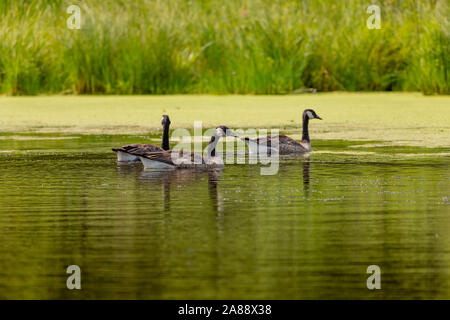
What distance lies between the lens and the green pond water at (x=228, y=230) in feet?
17.2

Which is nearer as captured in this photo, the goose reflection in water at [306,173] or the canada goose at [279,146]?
the goose reflection in water at [306,173]

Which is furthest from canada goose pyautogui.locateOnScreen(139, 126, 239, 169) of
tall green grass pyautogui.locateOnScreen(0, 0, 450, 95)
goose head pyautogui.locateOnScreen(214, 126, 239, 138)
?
tall green grass pyautogui.locateOnScreen(0, 0, 450, 95)

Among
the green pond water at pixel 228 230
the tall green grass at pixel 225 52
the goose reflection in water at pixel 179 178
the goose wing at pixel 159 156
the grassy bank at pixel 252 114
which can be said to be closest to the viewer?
the green pond water at pixel 228 230

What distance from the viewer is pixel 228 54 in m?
21.1

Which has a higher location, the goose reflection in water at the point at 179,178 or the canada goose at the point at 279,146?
the canada goose at the point at 279,146

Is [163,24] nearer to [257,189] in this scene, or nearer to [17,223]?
[257,189]

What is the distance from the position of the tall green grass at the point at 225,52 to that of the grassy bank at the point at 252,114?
2.64 feet

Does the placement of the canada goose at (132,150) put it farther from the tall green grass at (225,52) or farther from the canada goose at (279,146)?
the tall green grass at (225,52)

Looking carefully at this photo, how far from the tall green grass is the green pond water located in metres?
9.97

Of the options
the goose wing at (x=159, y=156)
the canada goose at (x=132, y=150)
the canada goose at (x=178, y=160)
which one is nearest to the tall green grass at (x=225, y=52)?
the canada goose at (x=132, y=150)

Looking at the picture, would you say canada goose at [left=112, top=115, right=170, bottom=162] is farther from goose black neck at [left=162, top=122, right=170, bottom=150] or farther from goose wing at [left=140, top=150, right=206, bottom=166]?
goose black neck at [left=162, top=122, right=170, bottom=150]

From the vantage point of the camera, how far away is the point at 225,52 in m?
21.3

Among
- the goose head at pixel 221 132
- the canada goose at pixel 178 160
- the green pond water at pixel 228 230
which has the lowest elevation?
the green pond water at pixel 228 230

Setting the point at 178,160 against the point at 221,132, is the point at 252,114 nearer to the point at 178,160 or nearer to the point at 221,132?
the point at 221,132
